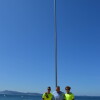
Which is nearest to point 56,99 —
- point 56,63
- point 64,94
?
point 64,94

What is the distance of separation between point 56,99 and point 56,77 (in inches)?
47.7

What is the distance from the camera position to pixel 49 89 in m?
12.9

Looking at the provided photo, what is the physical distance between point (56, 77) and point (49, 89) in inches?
30.2

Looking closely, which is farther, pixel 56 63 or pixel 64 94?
pixel 56 63

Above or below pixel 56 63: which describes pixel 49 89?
below

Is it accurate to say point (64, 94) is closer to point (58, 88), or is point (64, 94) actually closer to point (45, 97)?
point (58, 88)

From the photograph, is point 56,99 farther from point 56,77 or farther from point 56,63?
point 56,63

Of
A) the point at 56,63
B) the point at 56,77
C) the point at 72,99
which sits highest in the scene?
the point at 56,63

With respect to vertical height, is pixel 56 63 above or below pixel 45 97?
above

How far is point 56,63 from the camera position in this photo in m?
13.6

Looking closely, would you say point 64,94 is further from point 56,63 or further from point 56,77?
point 56,63

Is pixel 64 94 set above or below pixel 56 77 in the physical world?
below

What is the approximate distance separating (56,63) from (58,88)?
5.90 ft

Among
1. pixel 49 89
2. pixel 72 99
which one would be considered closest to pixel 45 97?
pixel 49 89
